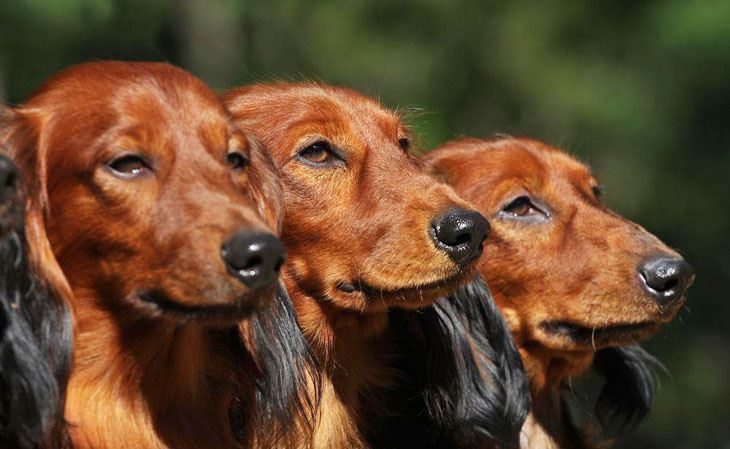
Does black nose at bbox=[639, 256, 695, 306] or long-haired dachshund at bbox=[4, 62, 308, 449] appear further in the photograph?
black nose at bbox=[639, 256, 695, 306]

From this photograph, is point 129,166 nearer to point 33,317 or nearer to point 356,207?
point 33,317

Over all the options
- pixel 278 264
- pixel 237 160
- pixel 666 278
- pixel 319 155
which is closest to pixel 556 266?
pixel 666 278

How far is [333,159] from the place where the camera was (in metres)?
Answer: 4.71

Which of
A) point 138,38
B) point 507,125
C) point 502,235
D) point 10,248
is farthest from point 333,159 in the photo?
point 507,125

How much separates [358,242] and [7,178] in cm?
145

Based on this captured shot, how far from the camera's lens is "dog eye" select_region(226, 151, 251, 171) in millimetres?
4242

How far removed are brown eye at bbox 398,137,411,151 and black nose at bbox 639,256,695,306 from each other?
40.6 inches

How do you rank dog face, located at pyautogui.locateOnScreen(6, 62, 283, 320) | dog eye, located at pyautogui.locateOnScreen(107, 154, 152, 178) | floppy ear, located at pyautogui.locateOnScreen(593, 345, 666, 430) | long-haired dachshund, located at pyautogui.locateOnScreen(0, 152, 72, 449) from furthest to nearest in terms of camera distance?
floppy ear, located at pyautogui.locateOnScreen(593, 345, 666, 430) < dog eye, located at pyautogui.locateOnScreen(107, 154, 152, 178) < dog face, located at pyautogui.locateOnScreen(6, 62, 283, 320) < long-haired dachshund, located at pyautogui.locateOnScreen(0, 152, 72, 449)

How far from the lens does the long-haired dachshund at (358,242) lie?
14.4 ft

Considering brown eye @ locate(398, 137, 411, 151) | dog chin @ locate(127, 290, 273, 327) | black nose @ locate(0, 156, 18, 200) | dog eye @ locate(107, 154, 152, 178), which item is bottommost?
brown eye @ locate(398, 137, 411, 151)

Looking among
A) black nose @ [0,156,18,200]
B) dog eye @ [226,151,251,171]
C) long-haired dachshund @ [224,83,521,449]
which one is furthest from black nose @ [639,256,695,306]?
black nose @ [0,156,18,200]

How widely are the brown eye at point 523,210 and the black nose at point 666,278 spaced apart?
513mm

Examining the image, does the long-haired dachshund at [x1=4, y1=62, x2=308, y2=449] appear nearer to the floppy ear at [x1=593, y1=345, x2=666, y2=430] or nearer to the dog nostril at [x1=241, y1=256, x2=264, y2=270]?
the dog nostril at [x1=241, y1=256, x2=264, y2=270]

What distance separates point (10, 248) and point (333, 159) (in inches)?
55.4
